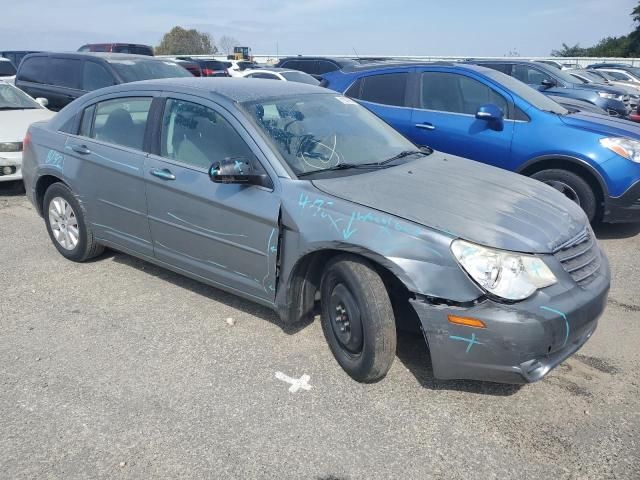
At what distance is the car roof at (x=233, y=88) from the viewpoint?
12.5 ft

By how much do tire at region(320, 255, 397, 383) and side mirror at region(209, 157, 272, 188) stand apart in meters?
0.68

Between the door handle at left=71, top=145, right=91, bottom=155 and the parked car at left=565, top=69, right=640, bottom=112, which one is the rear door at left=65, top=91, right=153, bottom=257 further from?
the parked car at left=565, top=69, right=640, bottom=112

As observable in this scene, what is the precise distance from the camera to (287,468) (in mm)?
2574

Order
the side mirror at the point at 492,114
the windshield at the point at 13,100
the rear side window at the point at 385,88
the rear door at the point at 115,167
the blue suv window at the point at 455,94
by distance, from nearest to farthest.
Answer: the rear door at the point at 115,167, the side mirror at the point at 492,114, the blue suv window at the point at 455,94, the rear side window at the point at 385,88, the windshield at the point at 13,100

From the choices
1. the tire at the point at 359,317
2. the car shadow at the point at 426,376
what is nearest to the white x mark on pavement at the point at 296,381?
the tire at the point at 359,317

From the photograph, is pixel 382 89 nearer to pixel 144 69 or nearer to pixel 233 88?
pixel 233 88

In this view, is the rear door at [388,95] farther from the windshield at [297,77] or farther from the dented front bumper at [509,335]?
the windshield at [297,77]

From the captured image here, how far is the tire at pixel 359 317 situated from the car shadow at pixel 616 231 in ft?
12.5

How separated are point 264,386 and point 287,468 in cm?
69

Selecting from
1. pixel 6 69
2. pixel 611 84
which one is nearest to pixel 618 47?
pixel 611 84

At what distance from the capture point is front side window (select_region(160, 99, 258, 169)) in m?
3.62

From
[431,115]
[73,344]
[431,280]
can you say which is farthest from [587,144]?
[73,344]

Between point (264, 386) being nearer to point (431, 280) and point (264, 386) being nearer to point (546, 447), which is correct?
point (431, 280)

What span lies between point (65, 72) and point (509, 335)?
947 centimetres
